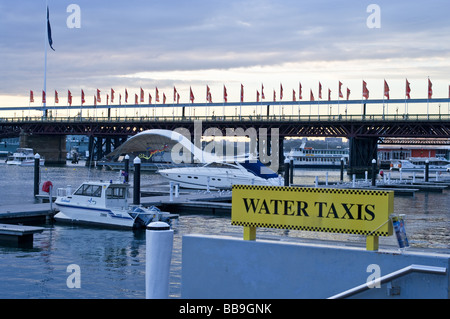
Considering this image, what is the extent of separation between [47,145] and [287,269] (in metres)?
145

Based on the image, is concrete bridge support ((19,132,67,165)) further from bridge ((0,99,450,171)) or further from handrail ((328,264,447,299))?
handrail ((328,264,447,299))

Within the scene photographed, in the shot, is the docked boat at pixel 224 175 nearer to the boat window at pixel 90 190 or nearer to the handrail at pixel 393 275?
the boat window at pixel 90 190

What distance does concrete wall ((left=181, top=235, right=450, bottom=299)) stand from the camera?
34.3 feet

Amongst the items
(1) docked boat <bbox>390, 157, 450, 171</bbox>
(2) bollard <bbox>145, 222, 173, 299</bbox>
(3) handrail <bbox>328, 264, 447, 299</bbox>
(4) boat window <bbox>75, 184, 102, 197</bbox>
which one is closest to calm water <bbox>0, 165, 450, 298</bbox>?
(3) handrail <bbox>328, 264, 447, 299</bbox>

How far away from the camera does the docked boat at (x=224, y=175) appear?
5219 centimetres

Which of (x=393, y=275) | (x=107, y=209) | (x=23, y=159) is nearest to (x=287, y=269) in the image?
(x=393, y=275)

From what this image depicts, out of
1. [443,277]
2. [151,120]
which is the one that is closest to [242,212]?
[443,277]

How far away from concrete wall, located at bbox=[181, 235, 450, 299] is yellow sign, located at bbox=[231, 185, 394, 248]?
1.27 ft

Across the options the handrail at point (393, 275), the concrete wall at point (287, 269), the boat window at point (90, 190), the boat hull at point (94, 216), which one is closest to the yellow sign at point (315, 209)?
the concrete wall at point (287, 269)

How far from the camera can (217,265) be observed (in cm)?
1201

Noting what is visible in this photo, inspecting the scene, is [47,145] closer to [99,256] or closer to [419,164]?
[419,164]

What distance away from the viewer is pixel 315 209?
11.5 meters

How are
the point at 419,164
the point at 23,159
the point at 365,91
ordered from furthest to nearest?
the point at 419,164 → the point at 23,159 → the point at 365,91
